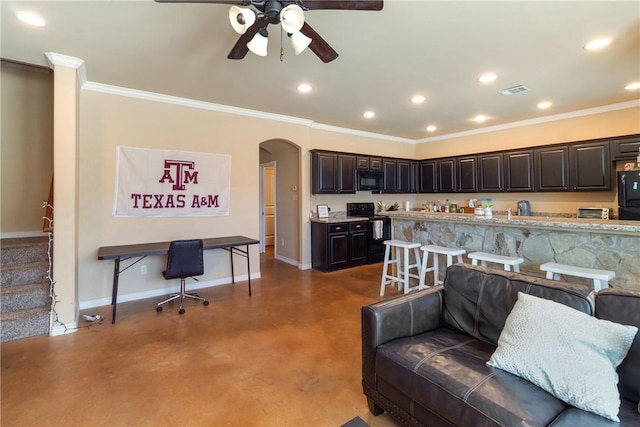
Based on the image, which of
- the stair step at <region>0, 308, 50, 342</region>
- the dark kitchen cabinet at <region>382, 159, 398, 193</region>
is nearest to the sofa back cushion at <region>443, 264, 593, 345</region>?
the stair step at <region>0, 308, 50, 342</region>

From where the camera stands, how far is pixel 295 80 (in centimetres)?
351

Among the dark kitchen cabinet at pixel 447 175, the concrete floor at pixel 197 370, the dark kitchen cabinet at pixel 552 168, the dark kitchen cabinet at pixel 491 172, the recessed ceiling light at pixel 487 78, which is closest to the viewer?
the concrete floor at pixel 197 370

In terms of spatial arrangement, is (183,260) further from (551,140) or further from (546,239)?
(551,140)

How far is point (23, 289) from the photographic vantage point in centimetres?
305

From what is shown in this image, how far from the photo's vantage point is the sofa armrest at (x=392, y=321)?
1.81 meters

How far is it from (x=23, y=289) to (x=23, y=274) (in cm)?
22

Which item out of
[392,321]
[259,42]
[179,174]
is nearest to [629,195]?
[392,321]

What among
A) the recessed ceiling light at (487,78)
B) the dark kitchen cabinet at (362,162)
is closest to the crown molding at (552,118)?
the dark kitchen cabinet at (362,162)

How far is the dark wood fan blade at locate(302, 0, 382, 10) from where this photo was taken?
175cm

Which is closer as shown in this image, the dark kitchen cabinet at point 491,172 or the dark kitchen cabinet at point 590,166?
the dark kitchen cabinet at point 590,166

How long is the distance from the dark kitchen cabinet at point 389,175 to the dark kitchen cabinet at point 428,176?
2.50ft

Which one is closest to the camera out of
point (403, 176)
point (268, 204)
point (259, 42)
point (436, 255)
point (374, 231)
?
point (259, 42)

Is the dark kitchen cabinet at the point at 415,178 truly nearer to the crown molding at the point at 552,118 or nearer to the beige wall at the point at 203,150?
the crown molding at the point at 552,118

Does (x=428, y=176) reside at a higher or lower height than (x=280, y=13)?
lower
